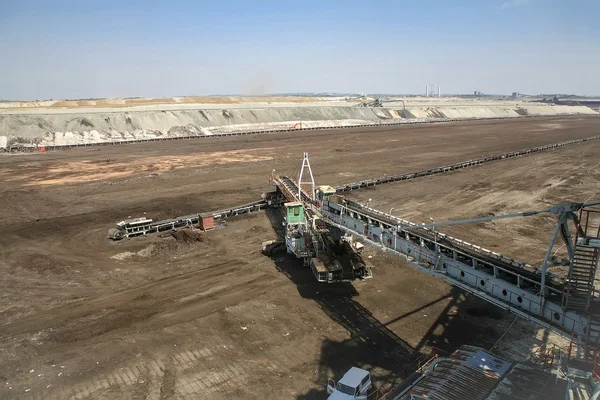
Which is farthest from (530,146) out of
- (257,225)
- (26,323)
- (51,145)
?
(51,145)

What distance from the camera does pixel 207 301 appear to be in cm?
1861

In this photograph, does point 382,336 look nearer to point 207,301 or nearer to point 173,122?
point 207,301

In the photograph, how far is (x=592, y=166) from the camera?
169ft

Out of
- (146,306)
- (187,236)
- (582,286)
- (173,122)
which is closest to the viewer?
(582,286)

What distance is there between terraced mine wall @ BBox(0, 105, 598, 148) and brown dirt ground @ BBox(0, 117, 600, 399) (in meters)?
39.2

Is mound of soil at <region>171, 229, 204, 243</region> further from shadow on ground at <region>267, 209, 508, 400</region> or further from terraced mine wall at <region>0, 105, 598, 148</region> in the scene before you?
terraced mine wall at <region>0, 105, 598, 148</region>

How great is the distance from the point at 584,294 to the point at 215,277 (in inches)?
630

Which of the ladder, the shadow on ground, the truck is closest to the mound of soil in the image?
the shadow on ground

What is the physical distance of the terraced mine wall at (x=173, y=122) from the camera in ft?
246

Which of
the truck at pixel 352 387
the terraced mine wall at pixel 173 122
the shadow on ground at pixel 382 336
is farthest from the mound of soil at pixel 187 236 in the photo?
the terraced mine wall at pixel 173 122

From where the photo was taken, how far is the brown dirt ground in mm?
13812

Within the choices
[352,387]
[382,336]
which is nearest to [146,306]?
[382,336]

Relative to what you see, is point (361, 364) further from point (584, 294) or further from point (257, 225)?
point (257, 225)

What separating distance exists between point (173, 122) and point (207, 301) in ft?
259
